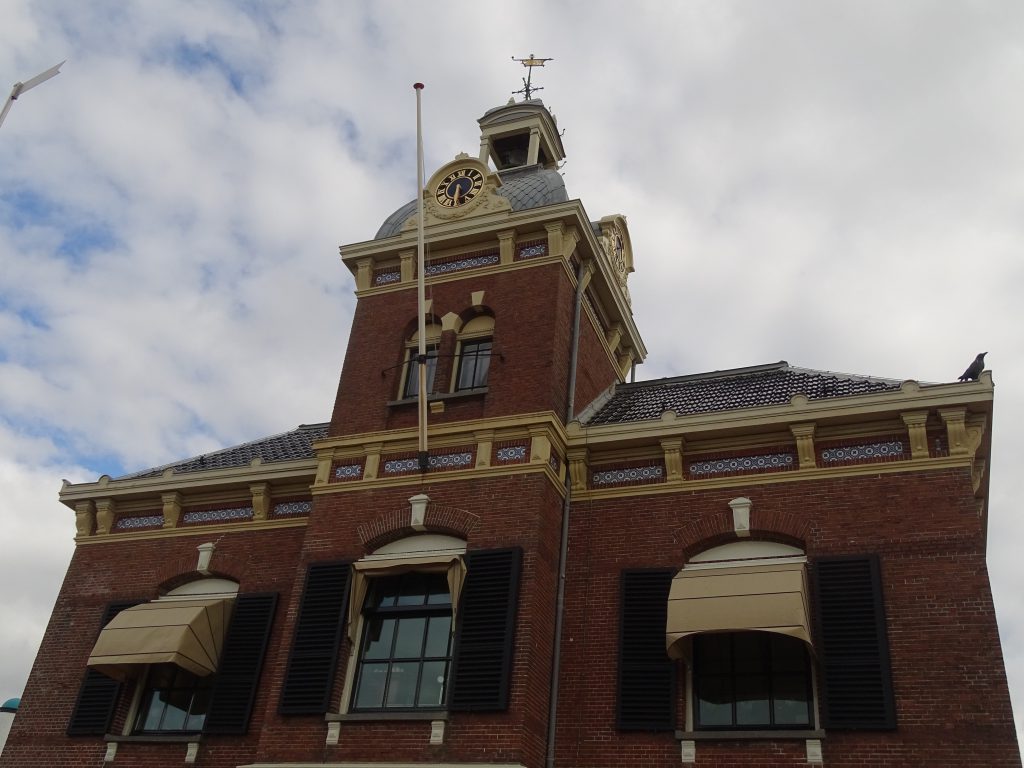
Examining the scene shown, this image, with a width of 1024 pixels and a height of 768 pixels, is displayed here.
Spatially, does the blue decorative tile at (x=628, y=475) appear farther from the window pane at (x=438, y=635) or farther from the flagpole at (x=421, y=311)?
the window pane at (x=438, y=635)

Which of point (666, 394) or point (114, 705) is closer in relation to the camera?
point (114, 705)

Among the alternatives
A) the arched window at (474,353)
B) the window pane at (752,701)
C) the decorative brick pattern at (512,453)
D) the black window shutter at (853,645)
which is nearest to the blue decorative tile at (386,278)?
the arched window at (474,353)

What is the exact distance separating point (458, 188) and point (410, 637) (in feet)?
30.8

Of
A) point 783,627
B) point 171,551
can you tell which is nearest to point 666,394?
point 783,627

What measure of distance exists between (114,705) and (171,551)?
3.04 metres

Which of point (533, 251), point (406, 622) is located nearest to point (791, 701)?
point (406, 622)

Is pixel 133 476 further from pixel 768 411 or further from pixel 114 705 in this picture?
pixel 768 411

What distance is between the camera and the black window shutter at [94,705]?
1761 cm

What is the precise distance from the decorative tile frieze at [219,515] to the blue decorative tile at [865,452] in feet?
35.8

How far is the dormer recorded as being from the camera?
24.1 m

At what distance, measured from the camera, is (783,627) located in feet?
43.5

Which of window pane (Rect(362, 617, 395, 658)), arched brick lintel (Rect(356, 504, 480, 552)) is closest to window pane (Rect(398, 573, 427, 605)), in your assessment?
window pane (Rect(362, 617, 395, 658))

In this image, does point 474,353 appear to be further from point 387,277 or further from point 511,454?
point 511,454

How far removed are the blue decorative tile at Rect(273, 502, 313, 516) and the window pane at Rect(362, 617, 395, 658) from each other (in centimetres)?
355
